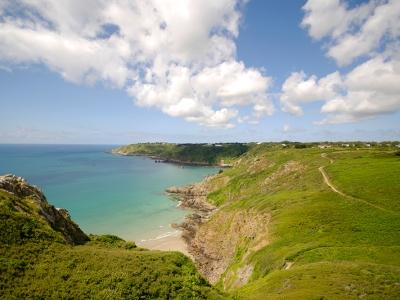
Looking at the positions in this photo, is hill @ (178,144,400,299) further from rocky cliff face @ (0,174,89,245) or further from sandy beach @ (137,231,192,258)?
rocky cliff face @ (0,174,89,245)

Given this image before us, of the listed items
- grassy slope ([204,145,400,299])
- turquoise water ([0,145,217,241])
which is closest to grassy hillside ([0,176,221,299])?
grassy slope ([204,145,400,299])

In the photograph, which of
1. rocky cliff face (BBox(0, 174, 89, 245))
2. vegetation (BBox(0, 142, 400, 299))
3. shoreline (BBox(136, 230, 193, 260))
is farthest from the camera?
shoreline (BBox(136, 230, 193, 260))

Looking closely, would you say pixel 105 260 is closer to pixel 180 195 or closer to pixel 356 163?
pixel 356 163

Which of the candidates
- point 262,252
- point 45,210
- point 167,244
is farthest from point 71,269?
point 167,244

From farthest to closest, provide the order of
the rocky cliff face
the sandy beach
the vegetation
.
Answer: the sandy beach → the rocky cliff face → the vegetation

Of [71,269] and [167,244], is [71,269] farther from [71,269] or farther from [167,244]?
[167,244]

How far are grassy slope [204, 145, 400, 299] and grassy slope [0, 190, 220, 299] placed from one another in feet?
29.4

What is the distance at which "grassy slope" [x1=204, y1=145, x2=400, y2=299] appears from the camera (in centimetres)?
2562

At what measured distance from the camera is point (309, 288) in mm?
24875

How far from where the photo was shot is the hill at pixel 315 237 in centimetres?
2641

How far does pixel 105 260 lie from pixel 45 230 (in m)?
6.10

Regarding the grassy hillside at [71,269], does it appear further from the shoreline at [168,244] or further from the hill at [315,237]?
the shoreline at [168,244]

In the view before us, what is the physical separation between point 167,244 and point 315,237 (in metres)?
40.3

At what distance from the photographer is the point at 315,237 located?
1686 inches
